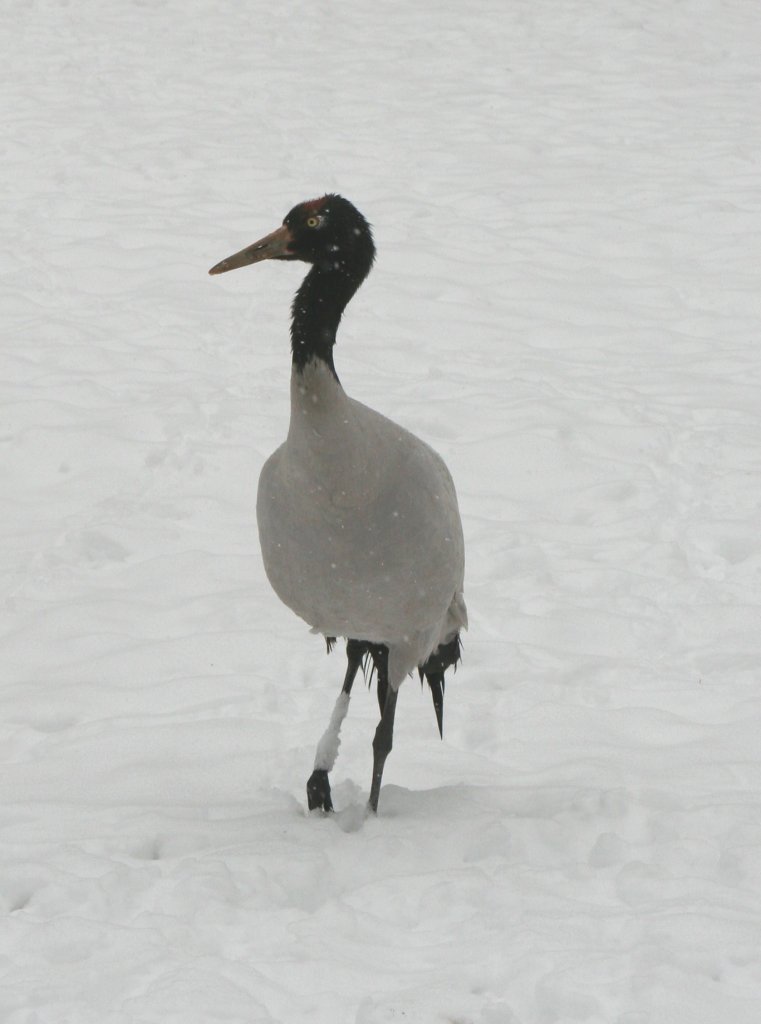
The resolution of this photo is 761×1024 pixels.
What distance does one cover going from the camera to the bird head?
4016 mm

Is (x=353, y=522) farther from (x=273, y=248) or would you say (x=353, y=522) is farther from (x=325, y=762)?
(x=325, y=762)

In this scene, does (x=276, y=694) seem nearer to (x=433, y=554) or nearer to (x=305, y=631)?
(x=305, y=631)

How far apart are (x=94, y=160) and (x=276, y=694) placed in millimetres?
7673

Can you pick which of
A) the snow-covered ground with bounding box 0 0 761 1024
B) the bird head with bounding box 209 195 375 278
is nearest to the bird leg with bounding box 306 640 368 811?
the snow-covered ground with bounding box 0 0 761 1024

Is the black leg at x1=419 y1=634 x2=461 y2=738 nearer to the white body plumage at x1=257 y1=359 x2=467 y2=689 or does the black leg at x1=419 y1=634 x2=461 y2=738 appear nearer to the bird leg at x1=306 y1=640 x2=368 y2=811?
the bird leg at x1=306 y1=640 x2=368 y2=811

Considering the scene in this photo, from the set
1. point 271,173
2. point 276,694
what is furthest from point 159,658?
point 271,173

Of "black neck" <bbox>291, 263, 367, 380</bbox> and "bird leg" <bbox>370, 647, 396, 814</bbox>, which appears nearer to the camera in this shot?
"black neck" <bbox>291, 263, 367, 380</bbox>

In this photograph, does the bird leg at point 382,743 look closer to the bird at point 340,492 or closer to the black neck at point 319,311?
the bird at point 340,492

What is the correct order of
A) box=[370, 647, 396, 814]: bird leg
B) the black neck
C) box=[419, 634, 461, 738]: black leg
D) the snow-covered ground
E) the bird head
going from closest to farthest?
the snow-covered ground, the black neck, the bird head, box=[370, 647, 396, 814]: bird leg, box=[419, 634, 461, 738]: black leg

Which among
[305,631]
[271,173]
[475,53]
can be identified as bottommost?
[305,631]

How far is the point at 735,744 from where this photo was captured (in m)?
4.89

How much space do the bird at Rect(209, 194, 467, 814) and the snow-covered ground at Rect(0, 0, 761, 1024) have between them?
82 cm

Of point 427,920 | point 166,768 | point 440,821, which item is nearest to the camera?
point 427,920

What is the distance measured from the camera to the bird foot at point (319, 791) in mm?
4488
